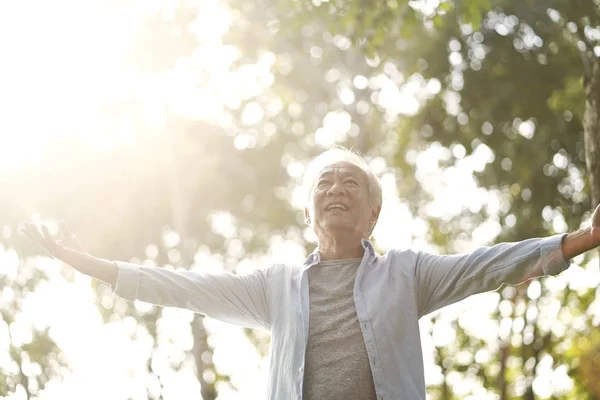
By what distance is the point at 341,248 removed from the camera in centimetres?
366

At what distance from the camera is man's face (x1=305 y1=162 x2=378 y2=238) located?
3662mm

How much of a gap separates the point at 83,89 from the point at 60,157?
Answer: 1531 millimetres

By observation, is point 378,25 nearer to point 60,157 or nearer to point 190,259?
point 60,157

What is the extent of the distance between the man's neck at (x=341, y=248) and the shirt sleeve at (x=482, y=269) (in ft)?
1.03

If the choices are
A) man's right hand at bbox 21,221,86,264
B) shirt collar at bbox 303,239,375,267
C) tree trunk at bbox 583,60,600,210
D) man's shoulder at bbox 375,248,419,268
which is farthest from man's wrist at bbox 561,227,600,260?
tree trunk at bbox 583,60,600,210

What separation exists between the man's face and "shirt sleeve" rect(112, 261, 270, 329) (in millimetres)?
360

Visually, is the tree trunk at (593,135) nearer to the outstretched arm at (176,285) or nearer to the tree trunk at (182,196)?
the outstretched arm at (176,285)

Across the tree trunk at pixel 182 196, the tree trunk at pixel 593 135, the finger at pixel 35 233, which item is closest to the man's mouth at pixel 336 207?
the finger at pixel 35 233

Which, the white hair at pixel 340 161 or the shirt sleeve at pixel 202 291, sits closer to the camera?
the shirt sleeve at pixel 202 291

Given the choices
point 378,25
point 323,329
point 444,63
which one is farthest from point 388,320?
point 444,63

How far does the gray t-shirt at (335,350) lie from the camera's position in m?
3.17

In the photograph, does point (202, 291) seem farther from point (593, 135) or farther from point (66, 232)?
point (593, 135)

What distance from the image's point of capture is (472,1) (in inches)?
220

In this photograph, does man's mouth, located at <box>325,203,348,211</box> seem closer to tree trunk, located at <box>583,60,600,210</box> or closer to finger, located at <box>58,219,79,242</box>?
finger, located at <box>58,219,79,242</box>
